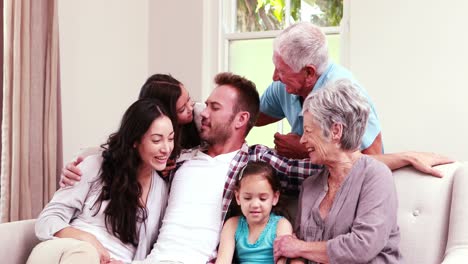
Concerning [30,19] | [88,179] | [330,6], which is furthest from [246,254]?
[330,6]

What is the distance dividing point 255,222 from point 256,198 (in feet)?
0.33

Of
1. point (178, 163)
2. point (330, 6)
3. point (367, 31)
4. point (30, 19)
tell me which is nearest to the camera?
point (178, 163)

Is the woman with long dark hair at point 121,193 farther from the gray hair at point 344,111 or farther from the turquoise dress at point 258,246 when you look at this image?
the gray hair at point 344,111

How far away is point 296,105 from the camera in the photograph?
2.93 metres

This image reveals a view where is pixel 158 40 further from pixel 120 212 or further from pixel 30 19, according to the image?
pixel 120 212

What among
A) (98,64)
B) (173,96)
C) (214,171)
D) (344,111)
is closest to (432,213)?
(344,111)

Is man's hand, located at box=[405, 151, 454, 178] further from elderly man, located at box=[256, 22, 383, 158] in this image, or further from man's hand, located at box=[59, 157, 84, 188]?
man's hand, located at box=[59, 157, 84, 188]

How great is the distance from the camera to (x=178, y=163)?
2.77 meters

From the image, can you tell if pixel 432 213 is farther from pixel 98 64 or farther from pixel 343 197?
pixel 98 64

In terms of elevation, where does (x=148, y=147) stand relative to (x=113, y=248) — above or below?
above

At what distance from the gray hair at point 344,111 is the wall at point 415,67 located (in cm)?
168

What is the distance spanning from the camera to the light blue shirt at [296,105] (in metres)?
2.67

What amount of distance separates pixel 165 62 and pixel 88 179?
2.35 metres

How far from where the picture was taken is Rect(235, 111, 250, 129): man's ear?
2762mm
